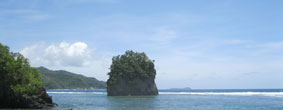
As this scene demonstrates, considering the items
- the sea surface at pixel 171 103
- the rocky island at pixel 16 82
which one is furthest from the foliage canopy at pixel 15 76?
the sea surface at pixel 171 103

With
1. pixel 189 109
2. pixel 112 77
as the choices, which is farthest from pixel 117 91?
pixel 189 109

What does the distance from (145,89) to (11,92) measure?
73697mm

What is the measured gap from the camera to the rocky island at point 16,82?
3959 centimetres

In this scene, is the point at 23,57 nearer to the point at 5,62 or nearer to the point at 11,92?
the point at 5,62

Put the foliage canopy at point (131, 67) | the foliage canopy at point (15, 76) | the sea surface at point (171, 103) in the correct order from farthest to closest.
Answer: the foliage canopy at point (131, 67) < the sea surface at point (171, 103) < the foliage canopy at point (15, 76)

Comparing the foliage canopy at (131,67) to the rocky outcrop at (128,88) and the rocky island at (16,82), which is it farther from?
the rocky island at (16,82)

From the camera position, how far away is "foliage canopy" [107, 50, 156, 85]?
10688 centimetres

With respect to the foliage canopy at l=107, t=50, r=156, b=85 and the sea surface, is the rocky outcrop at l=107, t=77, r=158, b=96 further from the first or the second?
the sea surface

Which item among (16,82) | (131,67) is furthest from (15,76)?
(131,67)

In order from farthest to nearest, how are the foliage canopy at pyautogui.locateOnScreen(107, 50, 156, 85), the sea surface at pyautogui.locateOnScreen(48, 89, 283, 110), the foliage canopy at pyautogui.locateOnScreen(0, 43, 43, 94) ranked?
the foliage canopy at pyautogui.locateOnScreen(107, 50, 156, 85) < the sea surface at pyautogui.locateOnScreen(48, 89, 283, 110) < the foliage canopy at pyautogui.locateOnScreen(0, 43, 43, 94)

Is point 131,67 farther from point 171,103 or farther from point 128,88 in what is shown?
point 171,103

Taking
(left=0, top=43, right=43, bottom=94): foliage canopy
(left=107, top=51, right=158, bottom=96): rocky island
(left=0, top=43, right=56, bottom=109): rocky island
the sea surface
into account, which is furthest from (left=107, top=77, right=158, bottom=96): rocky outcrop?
(left=0, top=43, right=43, bottom=94): foliage canopy

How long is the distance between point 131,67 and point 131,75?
3405 millimetres

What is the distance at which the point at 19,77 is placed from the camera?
40.2 m
